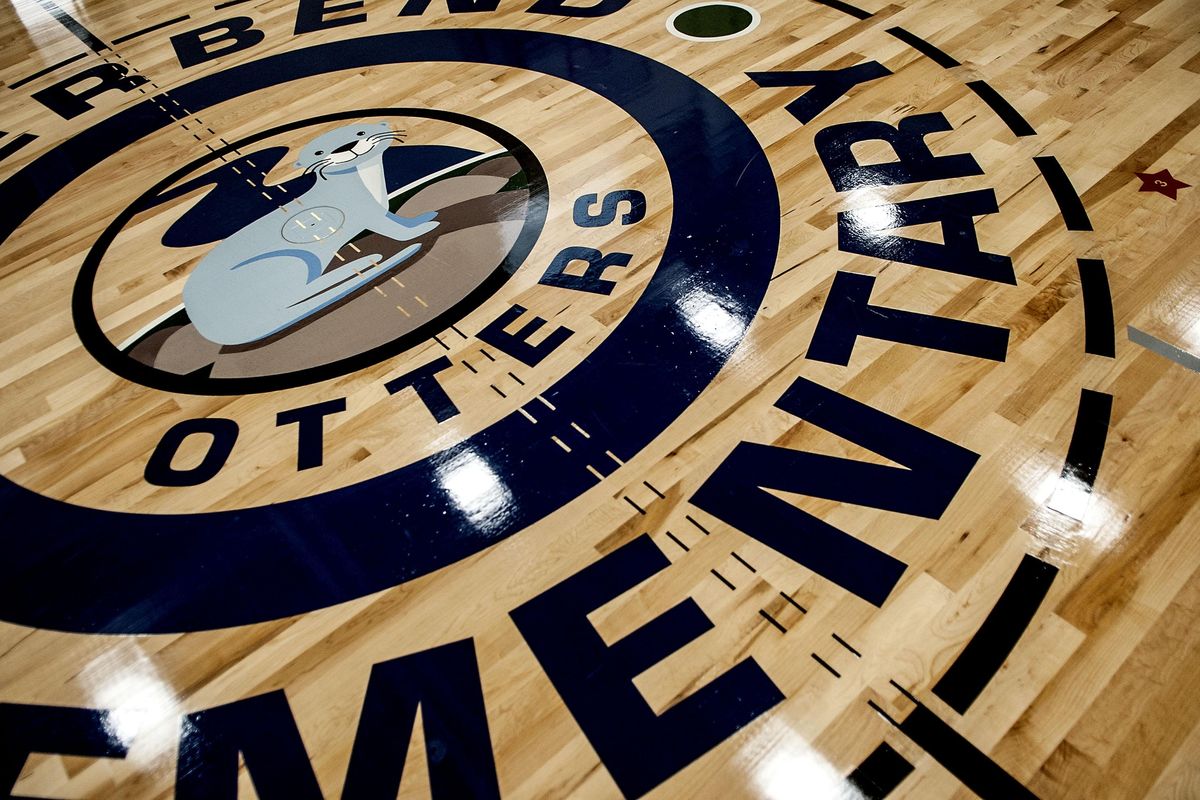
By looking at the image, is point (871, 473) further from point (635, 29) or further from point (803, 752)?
point (635, 29)

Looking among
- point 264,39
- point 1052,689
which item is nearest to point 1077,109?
point 1052,689

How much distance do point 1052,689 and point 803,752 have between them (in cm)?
65

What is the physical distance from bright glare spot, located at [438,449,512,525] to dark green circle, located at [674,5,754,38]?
314 centimetres

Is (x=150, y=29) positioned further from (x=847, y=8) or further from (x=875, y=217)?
(x=875, y=217)

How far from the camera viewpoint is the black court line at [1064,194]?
318 cm

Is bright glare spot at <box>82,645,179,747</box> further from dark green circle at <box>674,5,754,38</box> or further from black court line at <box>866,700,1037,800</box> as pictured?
dark green circle at <box>674,5,754,38</box>

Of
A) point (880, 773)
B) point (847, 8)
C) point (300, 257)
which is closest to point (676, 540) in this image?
point (880, 773)

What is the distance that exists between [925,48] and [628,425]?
3.01 meters

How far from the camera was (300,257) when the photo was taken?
3.43 metres

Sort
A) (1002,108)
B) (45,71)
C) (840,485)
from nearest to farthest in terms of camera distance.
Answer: (840,485) → (1002,108) → (45,71)

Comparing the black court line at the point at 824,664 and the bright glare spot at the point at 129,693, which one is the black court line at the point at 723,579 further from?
the bright glare spot at the point at 129,693

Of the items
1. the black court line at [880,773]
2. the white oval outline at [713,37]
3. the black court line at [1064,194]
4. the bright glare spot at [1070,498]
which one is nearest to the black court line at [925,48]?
the white oval outline at [713,37]

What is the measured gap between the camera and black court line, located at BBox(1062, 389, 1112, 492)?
2396 millimetres

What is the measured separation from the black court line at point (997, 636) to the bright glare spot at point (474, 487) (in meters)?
1.35
